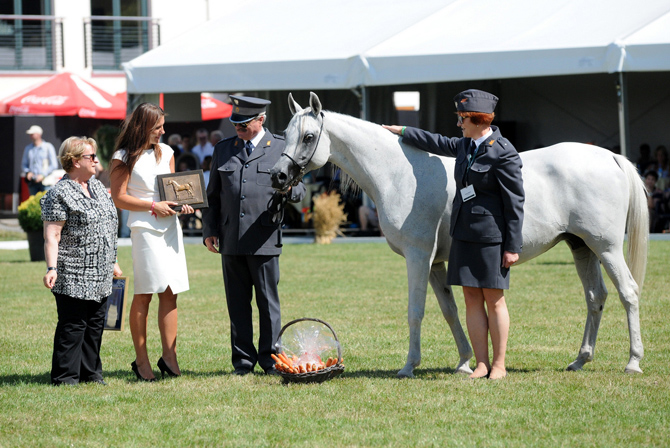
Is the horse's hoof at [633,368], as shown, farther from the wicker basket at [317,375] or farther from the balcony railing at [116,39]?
the balcony railing at [116,39]

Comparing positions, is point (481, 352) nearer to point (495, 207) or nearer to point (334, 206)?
point (495, 207)

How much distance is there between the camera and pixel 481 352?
244 inches

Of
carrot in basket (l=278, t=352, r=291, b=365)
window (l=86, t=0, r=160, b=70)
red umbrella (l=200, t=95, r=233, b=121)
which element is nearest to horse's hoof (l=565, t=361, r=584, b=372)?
carrot in basket (l=278, t=352, r=291, b=365)

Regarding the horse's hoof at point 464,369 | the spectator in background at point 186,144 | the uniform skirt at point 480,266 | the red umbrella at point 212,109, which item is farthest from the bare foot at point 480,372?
the red umbrella at point 212,109

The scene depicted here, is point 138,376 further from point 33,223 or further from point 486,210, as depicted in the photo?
point 33,223

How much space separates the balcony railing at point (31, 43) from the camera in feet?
94.1

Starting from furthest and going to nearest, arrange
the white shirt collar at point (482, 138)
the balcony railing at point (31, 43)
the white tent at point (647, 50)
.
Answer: the balcony railing at point (31, 43) → the white tent at point (647, 50) → the white shirt collar at point (482, 138)

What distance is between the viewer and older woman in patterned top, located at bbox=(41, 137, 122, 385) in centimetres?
609

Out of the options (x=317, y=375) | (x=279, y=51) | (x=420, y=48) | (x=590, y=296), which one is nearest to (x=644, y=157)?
(x=420, y=48)

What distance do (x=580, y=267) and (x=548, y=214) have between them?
0.73 meters

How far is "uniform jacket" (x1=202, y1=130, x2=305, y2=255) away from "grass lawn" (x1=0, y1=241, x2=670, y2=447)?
0.97 meters

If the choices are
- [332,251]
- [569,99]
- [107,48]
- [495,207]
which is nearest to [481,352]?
[495,207]

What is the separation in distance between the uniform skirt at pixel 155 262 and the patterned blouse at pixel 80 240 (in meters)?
0.20

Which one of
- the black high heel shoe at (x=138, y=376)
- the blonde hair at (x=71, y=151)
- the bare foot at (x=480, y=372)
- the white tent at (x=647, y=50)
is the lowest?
the black high heel shoe at (x=138, y=376)
